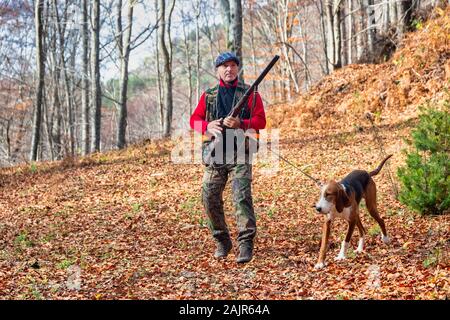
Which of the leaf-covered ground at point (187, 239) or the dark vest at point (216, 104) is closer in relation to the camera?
the leaf-covered ground at point (187, 239)

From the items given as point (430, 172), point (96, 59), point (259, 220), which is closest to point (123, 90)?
point (96, 59)

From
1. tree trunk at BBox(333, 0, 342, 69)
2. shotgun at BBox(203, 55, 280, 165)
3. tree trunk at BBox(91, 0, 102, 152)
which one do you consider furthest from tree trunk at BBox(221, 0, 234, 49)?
shotgun at BBox(203, 55, 280, 165)

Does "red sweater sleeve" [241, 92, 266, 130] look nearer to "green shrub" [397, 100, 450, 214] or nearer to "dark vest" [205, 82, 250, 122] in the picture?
"dark vest" [205, 82, 250, 122]

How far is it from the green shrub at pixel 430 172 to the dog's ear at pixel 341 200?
2.36 meters

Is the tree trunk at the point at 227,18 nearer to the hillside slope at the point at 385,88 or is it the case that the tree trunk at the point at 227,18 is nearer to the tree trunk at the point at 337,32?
the hillside slope at the point at 385,88

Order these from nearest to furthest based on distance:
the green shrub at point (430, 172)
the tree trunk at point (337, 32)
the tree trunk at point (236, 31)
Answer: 1. the green shrub at point (430, 172)
2. the tree trunk at point (236, 31)
3. the tree trunk at point (337, 32)

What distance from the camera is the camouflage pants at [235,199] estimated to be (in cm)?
702

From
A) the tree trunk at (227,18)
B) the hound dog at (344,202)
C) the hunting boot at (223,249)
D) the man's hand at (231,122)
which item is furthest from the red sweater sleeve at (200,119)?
the tree trunk at (227,18)

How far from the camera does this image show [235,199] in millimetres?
7043

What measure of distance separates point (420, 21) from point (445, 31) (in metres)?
1.56

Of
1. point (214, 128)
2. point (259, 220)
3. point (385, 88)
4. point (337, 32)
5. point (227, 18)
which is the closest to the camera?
point (214, 128)

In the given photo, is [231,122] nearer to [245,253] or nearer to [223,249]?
[245,253]

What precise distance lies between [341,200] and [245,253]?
130cm
